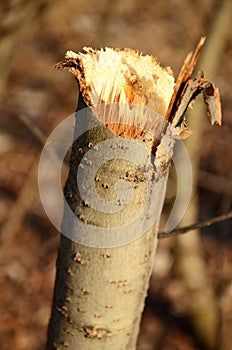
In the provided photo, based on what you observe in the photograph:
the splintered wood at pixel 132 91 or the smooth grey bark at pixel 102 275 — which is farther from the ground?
the splintered wood at pixel 132 91

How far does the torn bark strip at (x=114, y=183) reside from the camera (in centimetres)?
87

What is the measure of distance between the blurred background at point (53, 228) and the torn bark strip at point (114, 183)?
1.72 feet

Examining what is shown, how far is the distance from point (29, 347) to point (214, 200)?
1572 millimetres

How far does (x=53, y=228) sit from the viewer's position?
3.54 metres

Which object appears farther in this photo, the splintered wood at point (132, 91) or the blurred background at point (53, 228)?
the blurred background at point (53, 228)

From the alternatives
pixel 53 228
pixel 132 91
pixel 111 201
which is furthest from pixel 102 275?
pixel 53 228

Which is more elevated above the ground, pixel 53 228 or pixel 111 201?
pixel 111 201

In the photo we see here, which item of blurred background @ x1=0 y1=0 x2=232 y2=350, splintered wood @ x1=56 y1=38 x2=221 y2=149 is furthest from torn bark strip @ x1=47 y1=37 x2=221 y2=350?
blurred background @ x1=0 y1=0 x2=232 y2=350

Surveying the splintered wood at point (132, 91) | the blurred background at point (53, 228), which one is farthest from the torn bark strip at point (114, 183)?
the blurred background at point (53, 228)

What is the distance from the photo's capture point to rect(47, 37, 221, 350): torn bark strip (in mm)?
866

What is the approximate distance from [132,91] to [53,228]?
8.88 ft

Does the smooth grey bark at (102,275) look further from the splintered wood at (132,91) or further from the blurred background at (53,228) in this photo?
the blurred background at (53,228)

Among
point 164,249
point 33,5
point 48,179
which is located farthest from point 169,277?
point 33,5

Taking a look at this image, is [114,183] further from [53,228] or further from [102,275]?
[53,228]
